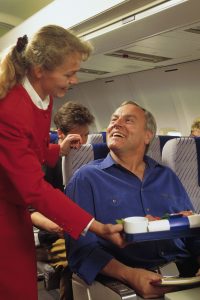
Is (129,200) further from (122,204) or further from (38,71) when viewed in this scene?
(38,71)

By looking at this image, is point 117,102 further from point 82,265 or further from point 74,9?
point 82,265

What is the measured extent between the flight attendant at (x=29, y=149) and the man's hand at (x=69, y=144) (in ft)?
1.79

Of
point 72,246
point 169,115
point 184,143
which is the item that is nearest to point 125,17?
point 184,143

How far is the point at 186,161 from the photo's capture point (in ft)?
8.46

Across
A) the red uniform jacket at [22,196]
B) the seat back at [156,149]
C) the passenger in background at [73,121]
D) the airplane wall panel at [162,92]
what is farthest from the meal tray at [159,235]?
the airplane wall panel at [162,92]

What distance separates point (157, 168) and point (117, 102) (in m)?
6.03

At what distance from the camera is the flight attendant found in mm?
1492

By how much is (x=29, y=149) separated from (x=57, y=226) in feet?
2.76

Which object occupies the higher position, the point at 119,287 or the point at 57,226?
the point at 57,226

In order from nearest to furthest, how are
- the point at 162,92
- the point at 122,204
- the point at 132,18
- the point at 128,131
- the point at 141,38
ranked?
the point at 122,204, the point at 128,131, the point at 132,18, the point at 141,38, the point at 162,92

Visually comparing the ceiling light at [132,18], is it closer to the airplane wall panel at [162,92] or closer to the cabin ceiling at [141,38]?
the cabin ceiling at [141,38]

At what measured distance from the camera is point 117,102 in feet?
27.2

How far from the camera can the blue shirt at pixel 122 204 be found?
6.43 ft

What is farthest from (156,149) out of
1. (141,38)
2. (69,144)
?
(141,38)
